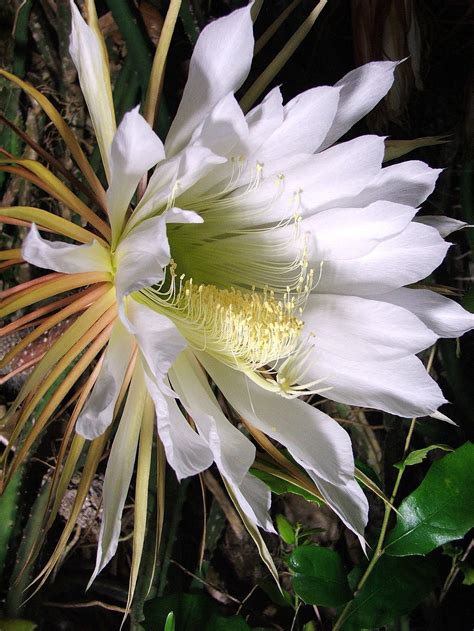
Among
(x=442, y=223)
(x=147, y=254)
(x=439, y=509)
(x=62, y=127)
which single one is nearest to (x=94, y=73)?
(x=62, y=127)

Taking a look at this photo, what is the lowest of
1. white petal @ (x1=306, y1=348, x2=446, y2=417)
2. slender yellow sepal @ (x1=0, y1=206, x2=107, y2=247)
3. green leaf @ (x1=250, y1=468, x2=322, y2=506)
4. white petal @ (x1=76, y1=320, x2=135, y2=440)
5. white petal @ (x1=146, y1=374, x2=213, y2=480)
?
green leaf @ (x1=250, y1=468, x2=322, y2=506)

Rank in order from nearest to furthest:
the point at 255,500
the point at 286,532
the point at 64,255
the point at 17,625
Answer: the point at 64,255 < the point at 255,500 < the point at 17,625 < the point at 286,532

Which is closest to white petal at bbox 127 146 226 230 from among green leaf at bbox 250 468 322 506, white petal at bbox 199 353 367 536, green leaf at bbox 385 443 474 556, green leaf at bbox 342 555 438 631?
white petal at bbox 199 353 367 536

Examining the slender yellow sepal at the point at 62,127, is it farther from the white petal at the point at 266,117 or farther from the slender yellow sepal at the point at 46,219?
the white petal at the point at 266,117

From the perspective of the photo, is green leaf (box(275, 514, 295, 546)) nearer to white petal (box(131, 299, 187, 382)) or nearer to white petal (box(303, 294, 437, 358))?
white petal (box(303, 294, 437, 358))

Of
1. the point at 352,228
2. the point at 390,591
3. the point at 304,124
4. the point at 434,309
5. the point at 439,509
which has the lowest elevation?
the point at 390,591

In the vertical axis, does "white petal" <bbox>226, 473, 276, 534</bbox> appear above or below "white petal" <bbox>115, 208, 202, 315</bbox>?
below

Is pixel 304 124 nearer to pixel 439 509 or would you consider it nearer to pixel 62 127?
pixel 62 127

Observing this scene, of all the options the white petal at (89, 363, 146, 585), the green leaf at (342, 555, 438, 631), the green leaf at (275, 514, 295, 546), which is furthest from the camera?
the green leaf at (275, 514, 295, 546)
